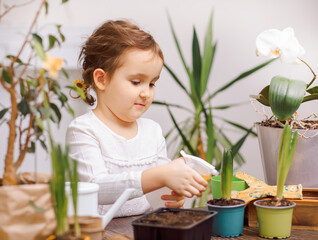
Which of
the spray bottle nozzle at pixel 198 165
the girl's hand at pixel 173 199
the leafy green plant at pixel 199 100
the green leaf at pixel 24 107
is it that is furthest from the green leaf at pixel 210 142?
the green leaf at pixel 24 107

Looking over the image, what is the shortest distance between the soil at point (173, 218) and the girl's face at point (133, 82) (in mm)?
465

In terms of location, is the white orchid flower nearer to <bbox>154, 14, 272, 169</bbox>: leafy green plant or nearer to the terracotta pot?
the terracotta pot

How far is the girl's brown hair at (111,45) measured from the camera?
55.7 inches

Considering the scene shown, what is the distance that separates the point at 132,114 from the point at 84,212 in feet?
1.79

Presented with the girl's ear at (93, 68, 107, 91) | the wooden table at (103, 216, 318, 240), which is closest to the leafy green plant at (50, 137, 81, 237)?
the wooden table at (103, 216, 318, 240)

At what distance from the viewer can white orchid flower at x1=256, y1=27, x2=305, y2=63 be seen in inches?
51.8

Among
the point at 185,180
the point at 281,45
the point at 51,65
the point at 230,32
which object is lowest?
the point at 185,180

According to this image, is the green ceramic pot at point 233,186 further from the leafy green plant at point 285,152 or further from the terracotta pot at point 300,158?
the leafy green plant at point 285,152

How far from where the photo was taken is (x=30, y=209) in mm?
803

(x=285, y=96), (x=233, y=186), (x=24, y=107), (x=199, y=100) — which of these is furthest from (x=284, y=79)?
(x=199, y=100)

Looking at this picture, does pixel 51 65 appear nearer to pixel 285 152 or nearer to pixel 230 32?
pixel 285 152

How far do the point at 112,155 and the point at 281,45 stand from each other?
0.59 metres

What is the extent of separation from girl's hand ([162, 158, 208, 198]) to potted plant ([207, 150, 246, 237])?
50mm

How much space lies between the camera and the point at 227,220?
1.11 meters
